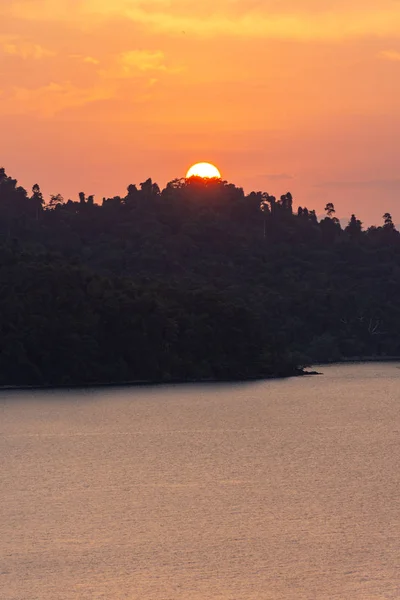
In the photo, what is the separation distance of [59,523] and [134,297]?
4708 inches

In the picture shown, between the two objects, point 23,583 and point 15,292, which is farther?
point 15,292

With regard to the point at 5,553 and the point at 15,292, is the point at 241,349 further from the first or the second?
the point at 5,553

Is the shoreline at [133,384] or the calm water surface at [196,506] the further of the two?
the shoreline at [133,384]

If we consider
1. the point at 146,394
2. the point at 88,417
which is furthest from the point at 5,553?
the point at 146,394

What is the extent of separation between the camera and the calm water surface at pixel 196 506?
47406 mm

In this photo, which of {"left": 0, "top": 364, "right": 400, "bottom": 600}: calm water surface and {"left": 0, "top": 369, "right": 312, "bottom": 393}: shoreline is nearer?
{"left": 0, "top": 364, "right": 400, "bottom": 600}: calm water surface

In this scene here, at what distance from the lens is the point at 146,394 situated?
528 feet

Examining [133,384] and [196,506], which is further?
[133,384]

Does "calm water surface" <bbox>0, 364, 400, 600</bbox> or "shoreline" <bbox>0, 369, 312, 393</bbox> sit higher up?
"shoreline" <bbox>0, 369, 312, 393</bbox>

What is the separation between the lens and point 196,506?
65938 mm

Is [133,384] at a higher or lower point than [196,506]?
higher

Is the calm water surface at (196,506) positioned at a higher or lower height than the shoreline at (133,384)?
lower

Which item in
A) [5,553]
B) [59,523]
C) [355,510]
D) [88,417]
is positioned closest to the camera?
[5,553]

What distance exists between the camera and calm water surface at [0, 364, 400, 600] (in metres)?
47.4
